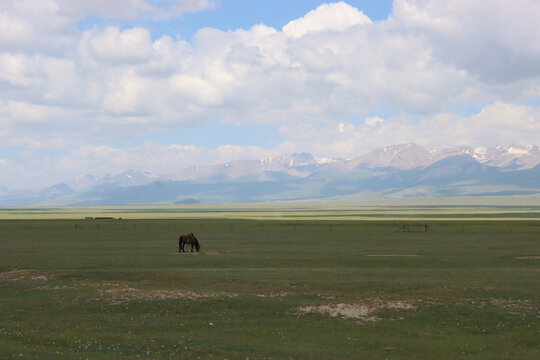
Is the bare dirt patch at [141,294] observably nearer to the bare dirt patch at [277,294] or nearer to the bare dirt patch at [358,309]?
the bare dirt patch at [277,294]

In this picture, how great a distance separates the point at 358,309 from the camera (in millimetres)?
28219

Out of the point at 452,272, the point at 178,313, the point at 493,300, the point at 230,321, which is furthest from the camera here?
the point at 452,272

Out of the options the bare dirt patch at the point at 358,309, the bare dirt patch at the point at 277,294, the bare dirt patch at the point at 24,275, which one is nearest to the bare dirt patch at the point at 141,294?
the bare dirt patch at the point at 277,294

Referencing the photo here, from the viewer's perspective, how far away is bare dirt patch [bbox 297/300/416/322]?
27112 millimetres

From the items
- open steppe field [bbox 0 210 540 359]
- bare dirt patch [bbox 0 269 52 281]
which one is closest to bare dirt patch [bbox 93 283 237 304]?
open steppe field [bbox 0 210 540 359]

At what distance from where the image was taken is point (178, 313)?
28141 millimetres

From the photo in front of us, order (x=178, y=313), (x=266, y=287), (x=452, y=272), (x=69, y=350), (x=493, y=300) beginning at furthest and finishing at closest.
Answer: (x=452, y=272), (x=266, y=287), (x=493, y=300), (x=178, y=313), (x=69, y=350)

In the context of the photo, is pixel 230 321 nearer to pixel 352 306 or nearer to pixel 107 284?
pixel 352 306

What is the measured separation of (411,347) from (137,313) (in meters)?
13.4

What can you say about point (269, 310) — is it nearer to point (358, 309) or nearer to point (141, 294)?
point (358, 309)

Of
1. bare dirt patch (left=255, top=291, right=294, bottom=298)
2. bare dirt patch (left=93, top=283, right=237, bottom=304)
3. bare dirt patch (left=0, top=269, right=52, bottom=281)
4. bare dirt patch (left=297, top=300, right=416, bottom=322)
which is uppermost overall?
bare dirt patch (left=0, top=269, right=52, bottom=281)

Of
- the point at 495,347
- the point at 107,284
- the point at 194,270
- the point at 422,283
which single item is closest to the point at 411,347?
the point at 495,347

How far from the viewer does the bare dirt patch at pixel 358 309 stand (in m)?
27.1

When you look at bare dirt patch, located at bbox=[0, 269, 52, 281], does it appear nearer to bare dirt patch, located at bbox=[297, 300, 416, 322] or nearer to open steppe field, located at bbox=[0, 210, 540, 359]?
open steppe field, located at bbox=[0, 210, 540, 359]
